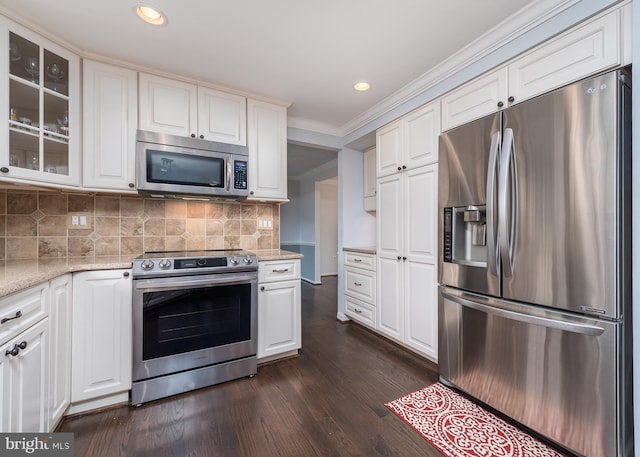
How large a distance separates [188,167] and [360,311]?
2.33 metres

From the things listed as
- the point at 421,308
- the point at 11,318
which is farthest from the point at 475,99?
the point at 11,318

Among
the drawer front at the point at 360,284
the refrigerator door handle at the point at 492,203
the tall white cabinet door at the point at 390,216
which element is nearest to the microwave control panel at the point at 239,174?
the tall white cabinet door at the point at 390,216

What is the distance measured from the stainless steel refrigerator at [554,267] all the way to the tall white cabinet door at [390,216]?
0.76 m

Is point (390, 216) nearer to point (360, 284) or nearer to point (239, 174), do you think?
point (360, 284)

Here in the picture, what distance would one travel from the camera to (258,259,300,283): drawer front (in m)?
2.22

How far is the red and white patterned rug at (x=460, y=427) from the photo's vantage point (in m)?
1.37

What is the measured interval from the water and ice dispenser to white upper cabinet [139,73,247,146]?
74.9 inches

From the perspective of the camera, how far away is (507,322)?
1.54m

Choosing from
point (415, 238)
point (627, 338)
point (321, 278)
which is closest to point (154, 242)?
point (415, 238)

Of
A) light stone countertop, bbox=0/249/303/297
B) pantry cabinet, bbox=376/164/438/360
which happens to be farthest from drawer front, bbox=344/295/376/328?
light stone countertop, bbox=0/249/303/297

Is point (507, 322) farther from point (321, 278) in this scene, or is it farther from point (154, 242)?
point (321, 278)

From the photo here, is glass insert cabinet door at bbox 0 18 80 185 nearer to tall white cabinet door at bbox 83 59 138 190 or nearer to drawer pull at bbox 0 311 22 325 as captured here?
tall white cabinet door at bbox 83 59 138 190

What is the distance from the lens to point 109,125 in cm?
197

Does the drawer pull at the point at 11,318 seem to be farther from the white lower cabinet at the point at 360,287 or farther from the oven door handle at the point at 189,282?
the white lower cabinet at the point at 360,287
